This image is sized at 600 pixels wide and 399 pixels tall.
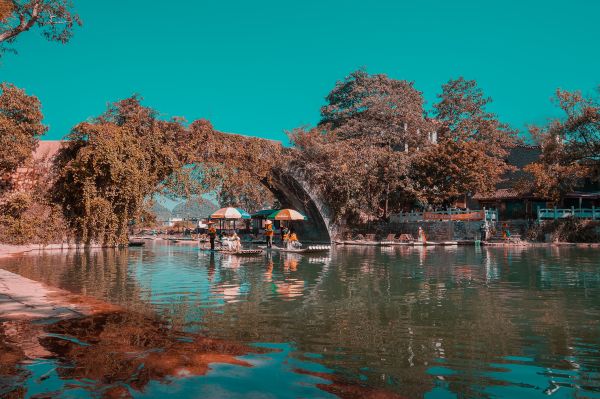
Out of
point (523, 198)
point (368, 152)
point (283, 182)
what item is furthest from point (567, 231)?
point (283, 182)

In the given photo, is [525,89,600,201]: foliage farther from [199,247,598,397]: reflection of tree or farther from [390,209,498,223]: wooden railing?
[199,247,598,397]: reflection of tree

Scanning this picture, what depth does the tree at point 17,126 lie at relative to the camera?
21.2 meters

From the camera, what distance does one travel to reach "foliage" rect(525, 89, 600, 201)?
103ft

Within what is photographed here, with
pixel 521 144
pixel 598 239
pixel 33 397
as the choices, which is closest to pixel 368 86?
pixel 521 144

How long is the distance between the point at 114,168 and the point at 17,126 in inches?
191

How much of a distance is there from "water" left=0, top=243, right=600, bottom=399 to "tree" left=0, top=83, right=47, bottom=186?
12190mm

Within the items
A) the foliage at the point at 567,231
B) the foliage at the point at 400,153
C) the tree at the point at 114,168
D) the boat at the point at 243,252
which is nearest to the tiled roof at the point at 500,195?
the foliage at the point at 400,153

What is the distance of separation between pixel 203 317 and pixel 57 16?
7.20m

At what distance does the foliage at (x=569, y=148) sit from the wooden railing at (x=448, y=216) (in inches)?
165

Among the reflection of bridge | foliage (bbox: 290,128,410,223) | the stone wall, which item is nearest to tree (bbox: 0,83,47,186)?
the reflection of bridge

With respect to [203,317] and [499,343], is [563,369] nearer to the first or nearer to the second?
[499,343]

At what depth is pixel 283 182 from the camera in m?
31.8

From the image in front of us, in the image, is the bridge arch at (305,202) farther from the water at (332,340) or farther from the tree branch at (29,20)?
the tree branch at (29,20)

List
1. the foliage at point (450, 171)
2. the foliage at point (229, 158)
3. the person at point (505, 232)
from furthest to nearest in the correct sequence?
the foliage at point (450, 171), the person at point (505, 232), the foliage at point (229, 158)
